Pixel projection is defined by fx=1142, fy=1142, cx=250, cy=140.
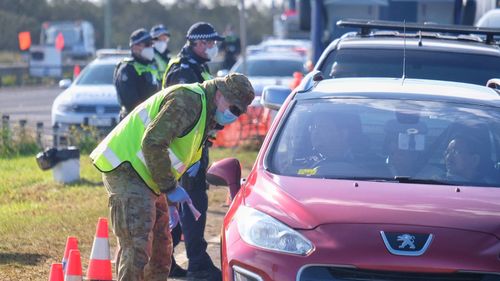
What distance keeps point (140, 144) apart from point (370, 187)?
134cm

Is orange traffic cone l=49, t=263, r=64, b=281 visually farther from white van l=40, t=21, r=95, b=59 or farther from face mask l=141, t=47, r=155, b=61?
white van l=40, t=21, r=95, b=59

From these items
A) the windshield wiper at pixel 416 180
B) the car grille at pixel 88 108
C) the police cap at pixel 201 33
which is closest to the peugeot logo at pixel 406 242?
the windshield wiper at pixel 416 180

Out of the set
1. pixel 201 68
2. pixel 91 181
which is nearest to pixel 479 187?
pixel 201 68

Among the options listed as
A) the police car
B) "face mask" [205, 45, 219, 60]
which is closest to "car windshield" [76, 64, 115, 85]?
the police car

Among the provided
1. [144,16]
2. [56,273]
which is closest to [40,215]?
[56,273]

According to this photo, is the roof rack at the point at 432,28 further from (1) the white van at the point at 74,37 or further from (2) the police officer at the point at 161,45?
(1) the white van at the point at 74,37

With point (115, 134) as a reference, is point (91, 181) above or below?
below

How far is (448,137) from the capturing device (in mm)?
6840

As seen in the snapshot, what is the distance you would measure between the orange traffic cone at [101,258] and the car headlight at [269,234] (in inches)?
55.2

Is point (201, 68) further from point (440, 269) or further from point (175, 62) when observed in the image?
point (440, 269)

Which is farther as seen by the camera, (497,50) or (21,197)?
(21,197)

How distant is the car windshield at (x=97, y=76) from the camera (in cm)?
1908

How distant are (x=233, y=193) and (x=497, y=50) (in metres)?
3.41

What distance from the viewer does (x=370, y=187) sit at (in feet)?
20.4
